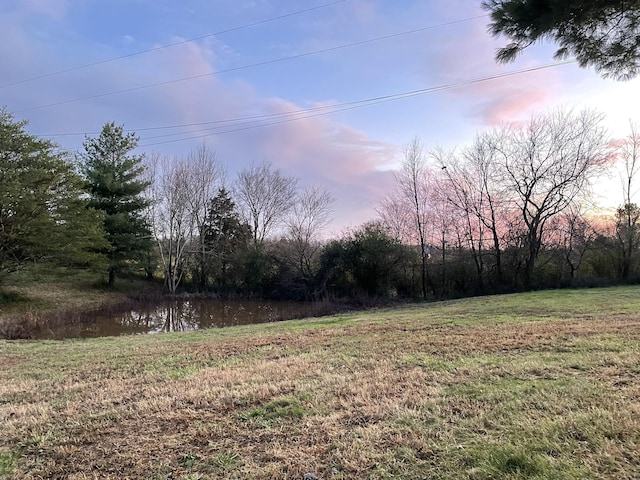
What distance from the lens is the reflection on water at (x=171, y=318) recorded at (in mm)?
12781

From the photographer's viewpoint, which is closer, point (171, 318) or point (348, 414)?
point (348, 414)

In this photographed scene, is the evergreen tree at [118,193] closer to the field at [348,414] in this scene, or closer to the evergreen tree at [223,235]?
the evergreen tree at [223,235]

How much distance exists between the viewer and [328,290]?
21.2 m

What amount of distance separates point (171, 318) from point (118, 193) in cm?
1085

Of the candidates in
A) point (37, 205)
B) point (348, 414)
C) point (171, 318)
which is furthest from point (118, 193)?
point (348, 414)

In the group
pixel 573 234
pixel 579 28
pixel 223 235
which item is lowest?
pixel 573 234

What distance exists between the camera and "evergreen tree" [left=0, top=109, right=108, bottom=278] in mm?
15367

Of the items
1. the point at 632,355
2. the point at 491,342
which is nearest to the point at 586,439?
the point at 632,355

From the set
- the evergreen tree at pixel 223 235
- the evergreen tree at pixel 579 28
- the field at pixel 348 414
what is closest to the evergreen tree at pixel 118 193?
the evergreen tree at pixel 223 235

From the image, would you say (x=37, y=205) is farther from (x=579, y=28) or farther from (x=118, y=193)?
(x=579, y=28)

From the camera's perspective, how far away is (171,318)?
53.1 ft

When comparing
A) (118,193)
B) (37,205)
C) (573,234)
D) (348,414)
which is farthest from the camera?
(118,193)

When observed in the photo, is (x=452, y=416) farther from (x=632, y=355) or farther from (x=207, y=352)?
(x=207, y=352)

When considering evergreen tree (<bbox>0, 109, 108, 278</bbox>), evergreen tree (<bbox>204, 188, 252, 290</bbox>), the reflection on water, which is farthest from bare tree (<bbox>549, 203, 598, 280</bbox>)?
evergreen tree (<bbox>0, 109, 108, 278</bbox>)
